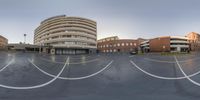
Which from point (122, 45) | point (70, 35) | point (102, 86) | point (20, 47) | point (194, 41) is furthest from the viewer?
point (122, 45)

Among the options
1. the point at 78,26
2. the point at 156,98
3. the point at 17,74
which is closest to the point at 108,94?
the point at 156,98

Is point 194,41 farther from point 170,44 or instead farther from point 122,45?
point 122,45

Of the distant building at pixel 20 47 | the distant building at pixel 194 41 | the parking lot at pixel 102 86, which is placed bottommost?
the parking lot at pixel 102 86

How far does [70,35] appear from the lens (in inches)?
2783

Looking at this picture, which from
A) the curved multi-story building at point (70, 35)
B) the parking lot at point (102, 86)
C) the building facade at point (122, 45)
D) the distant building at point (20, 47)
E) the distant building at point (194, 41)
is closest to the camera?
the parking lot at point (102, 86)

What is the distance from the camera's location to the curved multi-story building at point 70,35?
225 ft

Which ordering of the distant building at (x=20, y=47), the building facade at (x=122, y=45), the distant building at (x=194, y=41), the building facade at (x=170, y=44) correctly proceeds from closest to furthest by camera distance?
the distant building at (x=20, y=47) → the building facade at (x=170, y=44) → the distant building at (x=194, y=41) → the building facade at (x=122, y=45)

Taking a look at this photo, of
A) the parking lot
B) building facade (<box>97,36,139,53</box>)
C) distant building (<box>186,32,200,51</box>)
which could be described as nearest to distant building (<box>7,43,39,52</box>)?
building facade (<box>97,36,139,53</box>)

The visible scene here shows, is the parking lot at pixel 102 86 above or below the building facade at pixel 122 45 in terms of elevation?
below

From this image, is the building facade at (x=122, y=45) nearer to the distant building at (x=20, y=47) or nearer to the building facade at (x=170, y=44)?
the building facade at (x=170, y=44)

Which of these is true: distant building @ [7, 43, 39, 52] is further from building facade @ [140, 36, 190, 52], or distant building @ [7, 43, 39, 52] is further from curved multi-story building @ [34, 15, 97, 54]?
building facade @ [140, 36, 190, 52]

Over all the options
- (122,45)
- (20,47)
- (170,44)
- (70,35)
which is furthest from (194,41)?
(20,47)

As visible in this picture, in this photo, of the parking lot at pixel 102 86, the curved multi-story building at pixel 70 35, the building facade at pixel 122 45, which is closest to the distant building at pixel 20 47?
the curved multi-story building at pixel 70 35

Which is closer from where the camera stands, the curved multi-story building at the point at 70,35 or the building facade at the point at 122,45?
the curved multi-story building at the point at 70,35
